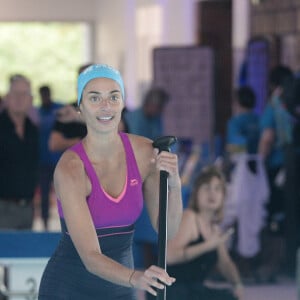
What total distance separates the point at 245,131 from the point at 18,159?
7.97 feet

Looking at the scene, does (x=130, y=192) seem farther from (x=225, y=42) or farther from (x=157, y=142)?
(x=225, y=42)

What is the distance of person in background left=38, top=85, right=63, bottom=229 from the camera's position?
12126mm

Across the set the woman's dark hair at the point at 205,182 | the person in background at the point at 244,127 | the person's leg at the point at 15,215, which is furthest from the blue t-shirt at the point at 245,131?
the woman's dark hair at the point at 205,182

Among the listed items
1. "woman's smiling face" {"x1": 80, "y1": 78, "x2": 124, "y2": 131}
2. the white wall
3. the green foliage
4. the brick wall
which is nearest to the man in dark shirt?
the brick wall

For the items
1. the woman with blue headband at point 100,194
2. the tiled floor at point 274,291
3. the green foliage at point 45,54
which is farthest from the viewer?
the green foliage at point 45,54

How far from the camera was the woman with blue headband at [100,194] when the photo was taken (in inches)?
141

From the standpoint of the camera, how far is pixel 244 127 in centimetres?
966

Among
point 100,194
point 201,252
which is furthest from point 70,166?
point 201,252

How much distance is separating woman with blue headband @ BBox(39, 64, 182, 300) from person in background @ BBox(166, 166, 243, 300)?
257 cm

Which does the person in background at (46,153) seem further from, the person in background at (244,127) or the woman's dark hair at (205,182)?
the woman's dark hair at (205,182)

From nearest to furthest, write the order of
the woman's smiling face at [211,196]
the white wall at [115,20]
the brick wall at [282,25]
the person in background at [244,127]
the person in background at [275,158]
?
the woman's smiling face at [211,196]
the person in background at [275,158]
the person in background at [244,127]
the brick wall at [282,25]
the white wall at [115,20]

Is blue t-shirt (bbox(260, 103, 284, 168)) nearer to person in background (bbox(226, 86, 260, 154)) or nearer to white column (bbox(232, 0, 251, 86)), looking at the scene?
person in background (bbox(226, 86, 260, 154))

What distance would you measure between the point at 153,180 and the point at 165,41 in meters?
11.0

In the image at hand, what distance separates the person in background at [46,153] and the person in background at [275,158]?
2.74m
